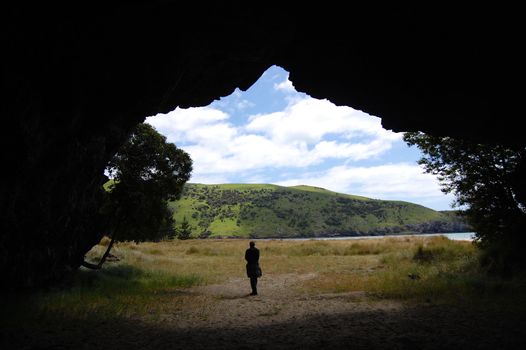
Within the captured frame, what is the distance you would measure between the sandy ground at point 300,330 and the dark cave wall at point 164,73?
13.1ft

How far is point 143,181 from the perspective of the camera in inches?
1009

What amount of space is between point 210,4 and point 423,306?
12.1 meters

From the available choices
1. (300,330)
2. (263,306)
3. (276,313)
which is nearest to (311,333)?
(300,330)

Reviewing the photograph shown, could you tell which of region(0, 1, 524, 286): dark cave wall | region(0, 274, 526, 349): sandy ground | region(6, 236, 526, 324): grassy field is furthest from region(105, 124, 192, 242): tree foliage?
region(0, 274, 526, 349): sandy ground

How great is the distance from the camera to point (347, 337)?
8.93 meters

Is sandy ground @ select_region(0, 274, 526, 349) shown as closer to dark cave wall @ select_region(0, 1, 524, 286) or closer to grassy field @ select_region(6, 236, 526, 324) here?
grassy field @ select_region(6, 236, 526, 324)

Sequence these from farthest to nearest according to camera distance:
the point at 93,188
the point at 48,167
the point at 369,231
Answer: the point at 369,231
the point at 93,188
the point at 48,167

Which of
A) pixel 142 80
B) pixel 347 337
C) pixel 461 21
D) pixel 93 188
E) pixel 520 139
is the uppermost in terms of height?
pixel 461 21

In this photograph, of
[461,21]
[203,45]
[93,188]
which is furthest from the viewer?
[93,188]

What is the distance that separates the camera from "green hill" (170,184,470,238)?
478 ft

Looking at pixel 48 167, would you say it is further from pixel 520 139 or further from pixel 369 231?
pixel 369 231

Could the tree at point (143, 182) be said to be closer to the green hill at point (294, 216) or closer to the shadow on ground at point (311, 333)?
the shadow on ground at point (311, 333)

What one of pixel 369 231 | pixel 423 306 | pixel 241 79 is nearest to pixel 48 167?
pixel 241 79

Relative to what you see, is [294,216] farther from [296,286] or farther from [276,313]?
[276,313]
